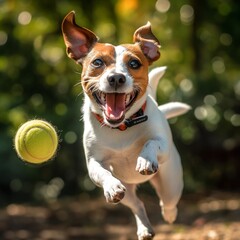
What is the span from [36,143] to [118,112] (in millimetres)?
653

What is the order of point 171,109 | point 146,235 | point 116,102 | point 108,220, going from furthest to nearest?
point 108,220, point 171,109, point 146,235, point 116,102

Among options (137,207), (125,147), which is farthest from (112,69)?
(137,207)

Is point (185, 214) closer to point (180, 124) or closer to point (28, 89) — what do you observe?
point (180, 124)

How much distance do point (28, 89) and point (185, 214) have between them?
3.07 metres

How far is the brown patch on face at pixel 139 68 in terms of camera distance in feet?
13.5

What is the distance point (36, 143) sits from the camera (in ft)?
14.3

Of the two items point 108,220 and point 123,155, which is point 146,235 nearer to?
point 123,155

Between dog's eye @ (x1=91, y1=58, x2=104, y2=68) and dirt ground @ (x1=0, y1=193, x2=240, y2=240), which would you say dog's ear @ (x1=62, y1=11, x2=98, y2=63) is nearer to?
dog's eye @ (x1=91, y1=58, x2=104, y2=68)

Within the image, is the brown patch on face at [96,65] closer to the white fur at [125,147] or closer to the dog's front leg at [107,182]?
the white fur at [125,147]

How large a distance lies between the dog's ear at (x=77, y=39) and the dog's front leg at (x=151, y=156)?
714 millimetres

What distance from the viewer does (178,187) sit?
196 inches

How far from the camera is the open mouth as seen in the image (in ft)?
13.1

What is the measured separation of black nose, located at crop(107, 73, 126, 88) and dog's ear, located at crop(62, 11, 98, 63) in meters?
0.46

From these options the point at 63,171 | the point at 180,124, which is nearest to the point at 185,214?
the point at 180,124
